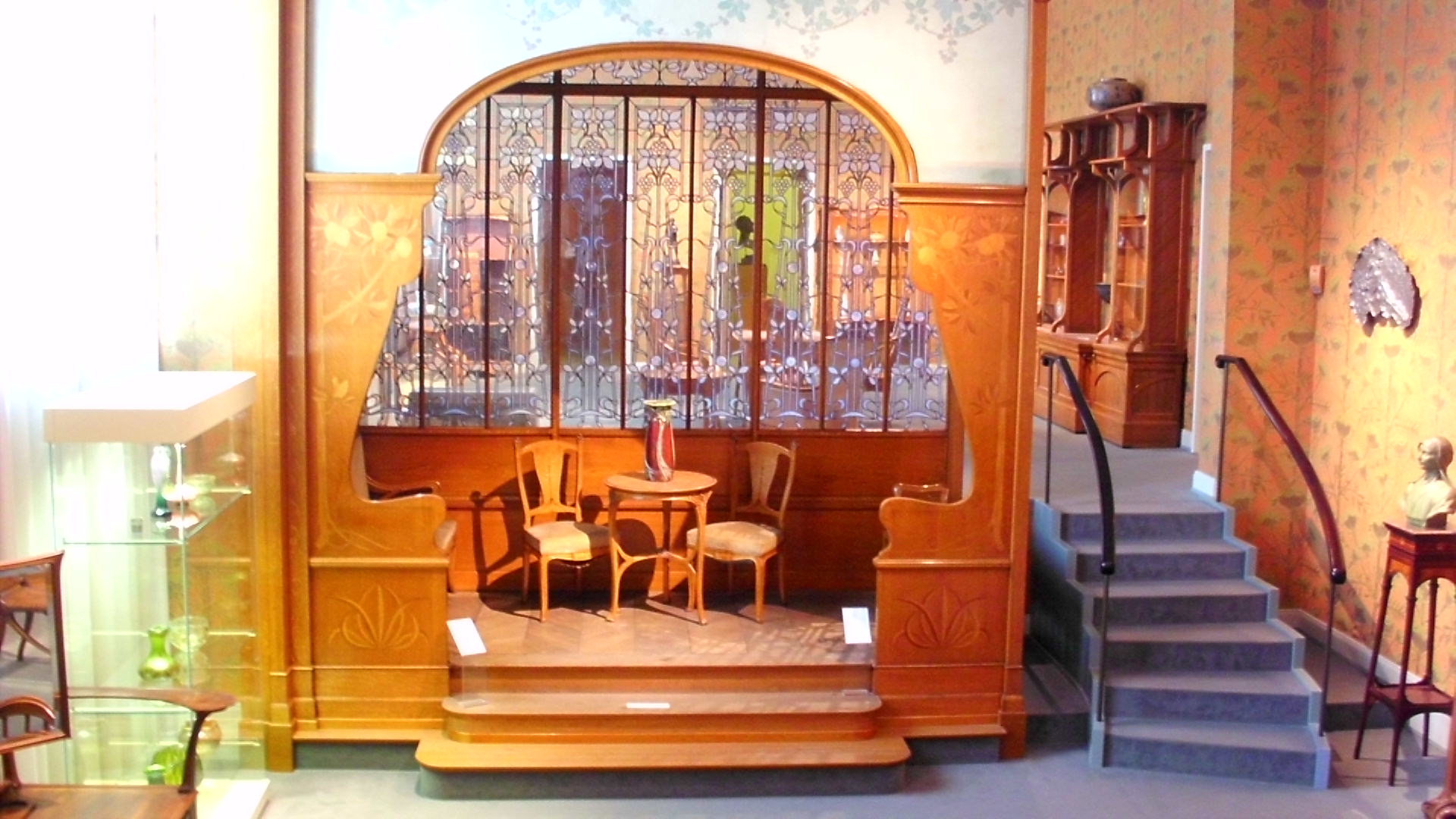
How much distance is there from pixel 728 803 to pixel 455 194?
10.6 feet

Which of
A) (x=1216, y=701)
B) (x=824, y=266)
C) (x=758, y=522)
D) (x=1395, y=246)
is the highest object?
(x=1395, y=246)

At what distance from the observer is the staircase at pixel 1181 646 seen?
6023 millimetres

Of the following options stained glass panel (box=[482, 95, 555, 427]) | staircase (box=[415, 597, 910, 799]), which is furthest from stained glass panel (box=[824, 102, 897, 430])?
staircase (box=[415, 597, 910, 799])

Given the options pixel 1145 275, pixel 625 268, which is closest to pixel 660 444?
pixel 625 268

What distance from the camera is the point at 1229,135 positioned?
7477 mm

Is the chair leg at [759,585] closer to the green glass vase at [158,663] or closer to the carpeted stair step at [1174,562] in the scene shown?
the carpeted stair step at [1174,562]

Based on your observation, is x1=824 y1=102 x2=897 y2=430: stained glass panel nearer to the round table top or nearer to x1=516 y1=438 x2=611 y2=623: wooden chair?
the round table top

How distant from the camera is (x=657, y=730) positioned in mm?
5805

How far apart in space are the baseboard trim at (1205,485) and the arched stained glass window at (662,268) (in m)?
1.44

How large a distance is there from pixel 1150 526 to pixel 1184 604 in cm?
58

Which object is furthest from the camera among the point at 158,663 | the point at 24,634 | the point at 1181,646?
the point at 1181,646

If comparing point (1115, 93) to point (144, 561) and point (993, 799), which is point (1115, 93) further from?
point (144, 561)

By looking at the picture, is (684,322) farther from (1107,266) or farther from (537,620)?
(1107,266)

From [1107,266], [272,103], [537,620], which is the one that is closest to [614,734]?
[537,620]
